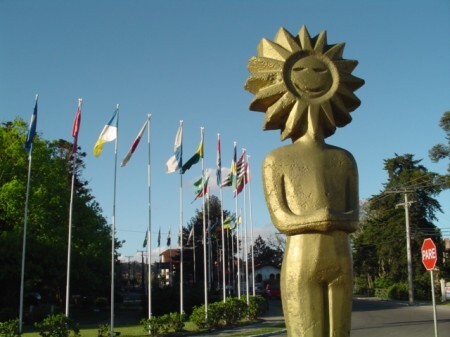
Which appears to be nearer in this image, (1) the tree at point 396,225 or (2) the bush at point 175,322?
(2) the bush at point 175,322

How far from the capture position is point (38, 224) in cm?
3111

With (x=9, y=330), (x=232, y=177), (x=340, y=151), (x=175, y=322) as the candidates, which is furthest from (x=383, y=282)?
(x=340, y=151)

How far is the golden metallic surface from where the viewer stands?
6.20 meters

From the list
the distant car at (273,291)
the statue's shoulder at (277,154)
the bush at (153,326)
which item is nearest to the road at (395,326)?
the bush at (153,326)

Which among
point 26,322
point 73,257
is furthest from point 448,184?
point 26,322

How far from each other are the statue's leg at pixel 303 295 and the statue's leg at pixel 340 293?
0.35 feet

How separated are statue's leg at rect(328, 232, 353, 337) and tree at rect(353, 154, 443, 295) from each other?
1596 inches

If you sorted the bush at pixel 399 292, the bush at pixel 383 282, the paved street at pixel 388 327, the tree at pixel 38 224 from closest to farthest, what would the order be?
the paved street at pixel 388 327
the tree at pixel 38 224
the bush at pixel 399 292
the bush at pixel 383 282

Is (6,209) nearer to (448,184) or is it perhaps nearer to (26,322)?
(26,322)

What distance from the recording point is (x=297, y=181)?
6.55 m

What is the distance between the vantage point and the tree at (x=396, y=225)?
49750 millimetres

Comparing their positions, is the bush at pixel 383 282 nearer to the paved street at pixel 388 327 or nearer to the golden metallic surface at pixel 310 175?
the paved street at pixel 388 327

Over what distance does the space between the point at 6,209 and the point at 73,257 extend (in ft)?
19.8

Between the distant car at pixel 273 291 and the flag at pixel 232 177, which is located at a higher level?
the flag at pixel 232 177
